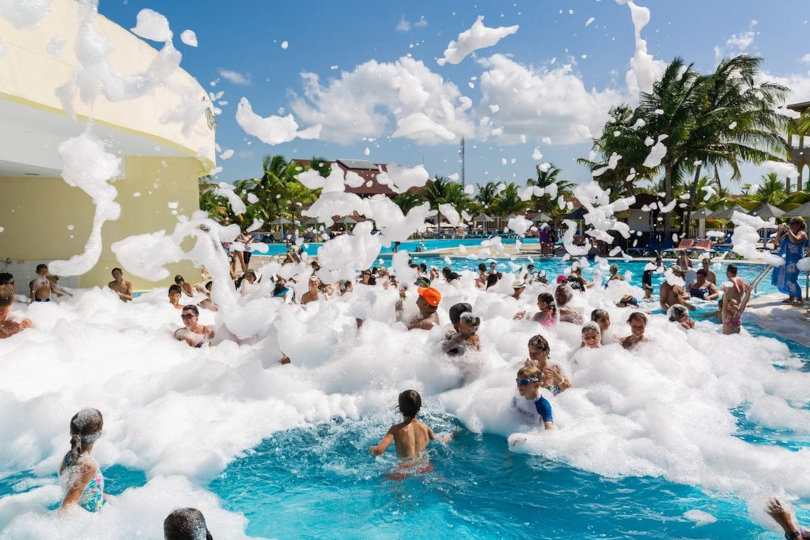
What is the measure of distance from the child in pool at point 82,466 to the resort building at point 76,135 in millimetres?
4807

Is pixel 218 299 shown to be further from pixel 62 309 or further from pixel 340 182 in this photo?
pixel 340 182

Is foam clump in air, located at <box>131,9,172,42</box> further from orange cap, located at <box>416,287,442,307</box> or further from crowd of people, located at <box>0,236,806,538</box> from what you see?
orange cap, located at <box>416,287,442,307</box>

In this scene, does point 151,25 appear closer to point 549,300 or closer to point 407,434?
point 407,434

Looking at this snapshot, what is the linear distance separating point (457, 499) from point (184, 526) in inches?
93.5

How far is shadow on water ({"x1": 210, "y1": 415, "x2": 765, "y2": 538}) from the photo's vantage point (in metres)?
3.85

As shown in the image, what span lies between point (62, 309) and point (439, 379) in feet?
20.9

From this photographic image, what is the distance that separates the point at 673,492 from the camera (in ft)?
13.8

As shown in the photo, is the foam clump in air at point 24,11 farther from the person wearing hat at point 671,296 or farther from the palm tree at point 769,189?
the palm tree at point 769,189

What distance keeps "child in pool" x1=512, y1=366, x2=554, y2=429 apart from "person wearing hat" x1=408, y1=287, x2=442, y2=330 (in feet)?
7.69

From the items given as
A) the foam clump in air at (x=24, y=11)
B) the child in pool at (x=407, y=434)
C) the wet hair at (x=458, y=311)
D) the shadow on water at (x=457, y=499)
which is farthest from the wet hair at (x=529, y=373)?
the foam clump in air at (x=24, y=11)

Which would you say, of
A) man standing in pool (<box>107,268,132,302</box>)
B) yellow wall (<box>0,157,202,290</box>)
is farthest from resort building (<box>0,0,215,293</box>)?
man standing in pool (<box>107,268,132,302</box>)

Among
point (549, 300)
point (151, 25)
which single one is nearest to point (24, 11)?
point (151, 25)

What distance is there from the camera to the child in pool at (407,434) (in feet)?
14.3

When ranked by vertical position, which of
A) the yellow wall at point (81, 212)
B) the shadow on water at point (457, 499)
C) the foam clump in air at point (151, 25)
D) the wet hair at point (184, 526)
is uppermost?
the foam clump in air at point (151, 25)
